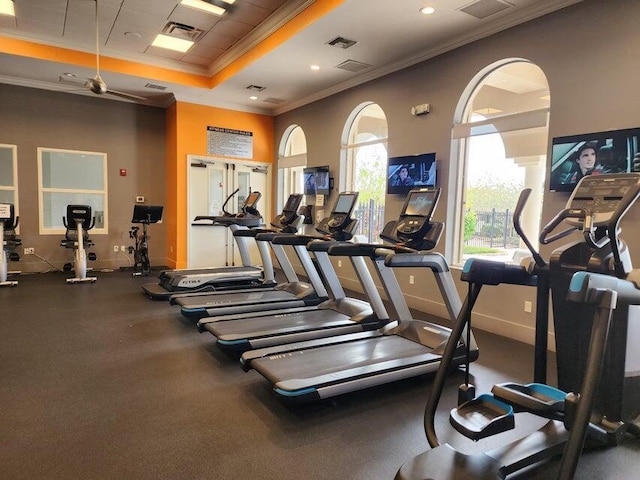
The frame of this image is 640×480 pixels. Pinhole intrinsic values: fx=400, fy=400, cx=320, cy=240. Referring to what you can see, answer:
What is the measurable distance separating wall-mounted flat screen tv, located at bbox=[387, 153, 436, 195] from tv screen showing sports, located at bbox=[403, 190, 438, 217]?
5.47 feet

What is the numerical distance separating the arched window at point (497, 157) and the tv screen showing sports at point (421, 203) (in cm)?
157

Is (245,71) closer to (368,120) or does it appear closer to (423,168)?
(368,120)

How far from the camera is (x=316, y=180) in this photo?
7.38 meters

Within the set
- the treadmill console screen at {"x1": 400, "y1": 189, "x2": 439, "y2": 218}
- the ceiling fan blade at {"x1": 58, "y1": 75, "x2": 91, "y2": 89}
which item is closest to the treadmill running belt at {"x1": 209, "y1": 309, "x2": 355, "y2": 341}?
the treadmill console screen at {"x1": 400, "y1": 189, "x2": 439, "y2": 218}

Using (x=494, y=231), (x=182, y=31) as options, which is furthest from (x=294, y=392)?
(x=182, y=31)

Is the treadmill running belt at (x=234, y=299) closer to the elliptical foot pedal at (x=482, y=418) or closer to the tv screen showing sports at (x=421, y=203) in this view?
the tv screen showing sports at (x=421, y=203)

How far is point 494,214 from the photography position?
498cm

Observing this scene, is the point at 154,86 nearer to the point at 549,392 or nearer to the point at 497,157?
the point at 497,157

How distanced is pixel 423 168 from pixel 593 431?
3.73m

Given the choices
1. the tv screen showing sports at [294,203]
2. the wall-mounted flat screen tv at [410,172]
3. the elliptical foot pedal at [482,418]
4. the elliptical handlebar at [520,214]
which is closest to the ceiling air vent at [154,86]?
the tv screen showing sports at [294,203]

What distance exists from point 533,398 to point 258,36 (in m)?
5.46

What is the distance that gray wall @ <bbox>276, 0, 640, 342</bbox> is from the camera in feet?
11.5

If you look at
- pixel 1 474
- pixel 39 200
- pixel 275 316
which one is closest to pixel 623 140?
pixel 275 316

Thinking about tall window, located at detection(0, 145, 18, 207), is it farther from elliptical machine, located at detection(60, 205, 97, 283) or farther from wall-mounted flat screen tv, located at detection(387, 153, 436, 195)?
wall-mounted flat screen tv, located at detection(387, 153, 436, 195)
